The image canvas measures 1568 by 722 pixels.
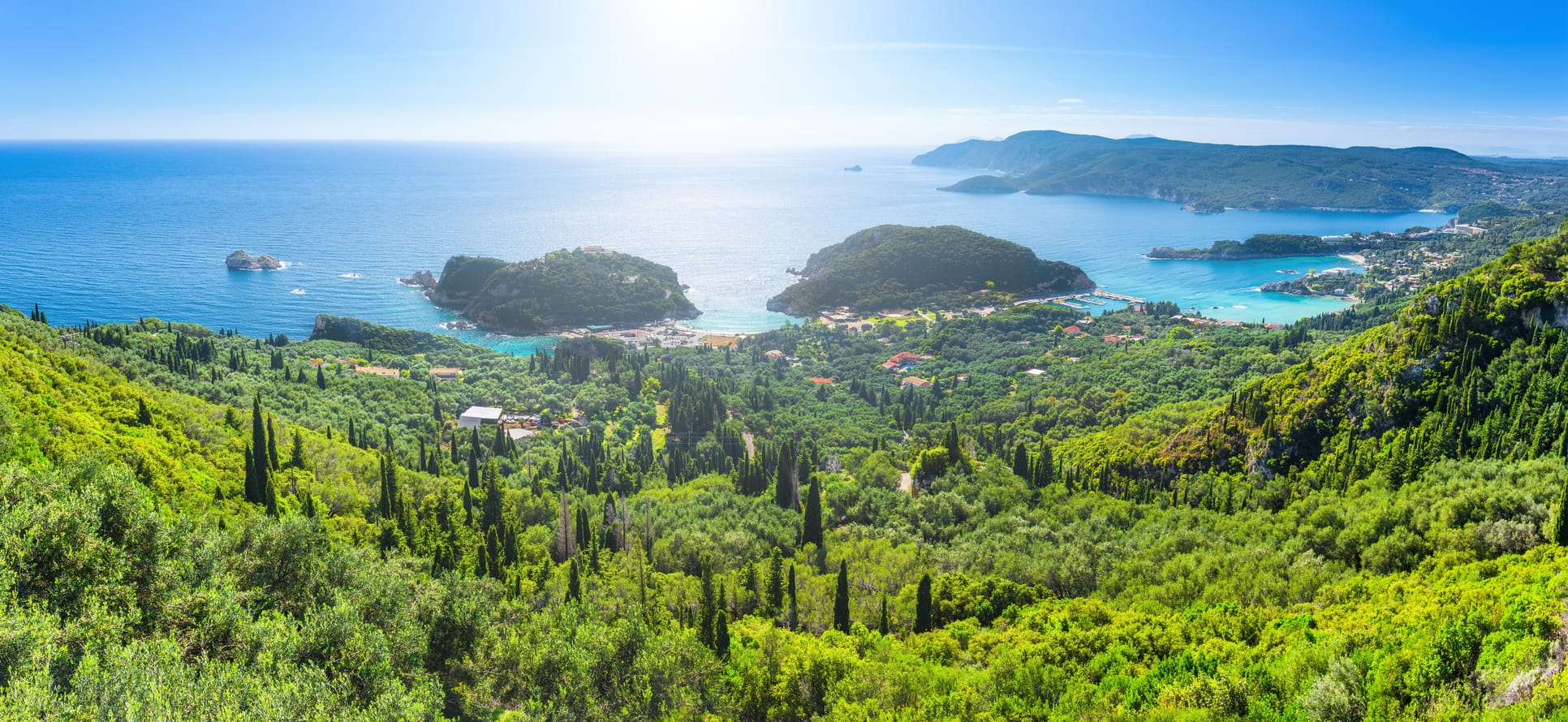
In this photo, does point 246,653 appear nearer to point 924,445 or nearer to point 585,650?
point 585,650

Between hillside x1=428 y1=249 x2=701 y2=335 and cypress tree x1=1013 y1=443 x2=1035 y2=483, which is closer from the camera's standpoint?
cypress tree x1=1013 y1=443 x2=1035 y2=483

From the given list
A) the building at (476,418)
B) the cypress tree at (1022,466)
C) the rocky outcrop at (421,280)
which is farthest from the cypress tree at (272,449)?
the rocky outcrop at (421,280)

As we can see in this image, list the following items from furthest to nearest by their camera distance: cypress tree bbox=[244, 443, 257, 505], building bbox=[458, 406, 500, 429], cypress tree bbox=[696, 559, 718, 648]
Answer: building bbox=[458, 406, 500, 429] → cypress tree bbox=[244, 443, 257, 505] → cypress tree bbox=[696, 559, 718, 648]

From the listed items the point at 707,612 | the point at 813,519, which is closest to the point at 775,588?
the point at 707,612

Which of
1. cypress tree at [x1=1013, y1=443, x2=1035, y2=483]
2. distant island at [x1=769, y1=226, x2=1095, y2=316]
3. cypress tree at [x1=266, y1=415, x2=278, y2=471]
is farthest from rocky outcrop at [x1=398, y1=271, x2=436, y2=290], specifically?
cypress tree at [x1=1013, y1=443, x2=1035, y2=483]

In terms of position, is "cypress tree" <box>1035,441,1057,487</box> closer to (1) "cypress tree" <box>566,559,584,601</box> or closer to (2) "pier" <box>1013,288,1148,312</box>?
(1) "cypress tree" <box>566,559,584,601</box>

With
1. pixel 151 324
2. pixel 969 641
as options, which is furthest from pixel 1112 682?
pixel 151 324

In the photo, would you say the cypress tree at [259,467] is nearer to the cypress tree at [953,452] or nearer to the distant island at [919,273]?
the cypress tree at [953,452]
